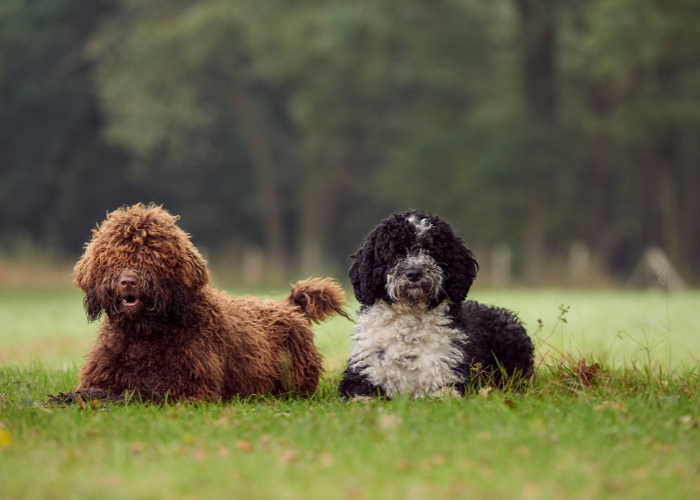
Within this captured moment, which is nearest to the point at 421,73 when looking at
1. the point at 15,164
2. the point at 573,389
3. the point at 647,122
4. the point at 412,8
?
the point at 412,8

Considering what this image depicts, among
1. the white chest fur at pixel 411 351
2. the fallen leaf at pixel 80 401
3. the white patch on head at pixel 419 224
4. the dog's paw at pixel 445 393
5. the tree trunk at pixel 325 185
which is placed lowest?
the fallen leaf at pixel 80 401

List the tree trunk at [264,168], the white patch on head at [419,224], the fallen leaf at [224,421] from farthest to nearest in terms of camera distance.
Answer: the tree trunk at [264,168], the white patch on head at [419,224], the fallen leaf at [224,421]

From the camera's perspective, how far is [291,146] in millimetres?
41219

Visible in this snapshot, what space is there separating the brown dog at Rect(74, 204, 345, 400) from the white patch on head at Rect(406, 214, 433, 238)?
154 centimetres

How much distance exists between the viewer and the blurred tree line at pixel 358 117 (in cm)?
3186

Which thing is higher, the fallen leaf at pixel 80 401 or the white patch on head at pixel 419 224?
the white patch on head at pixel 419 224

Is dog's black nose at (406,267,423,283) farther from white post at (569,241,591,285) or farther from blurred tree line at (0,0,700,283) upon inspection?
white post at (569,241,591,285)

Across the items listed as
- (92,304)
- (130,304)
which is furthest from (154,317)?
(92,304)

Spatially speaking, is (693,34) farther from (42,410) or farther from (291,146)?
(42,410)

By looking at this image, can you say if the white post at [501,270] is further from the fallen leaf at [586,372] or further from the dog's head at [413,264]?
the dog's head at [413,264]

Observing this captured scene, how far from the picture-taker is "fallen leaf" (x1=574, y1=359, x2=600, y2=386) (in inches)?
255

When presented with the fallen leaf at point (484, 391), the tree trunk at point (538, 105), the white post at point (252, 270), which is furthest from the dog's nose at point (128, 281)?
the white post at point (252, 270)

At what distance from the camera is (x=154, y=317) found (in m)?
5.66

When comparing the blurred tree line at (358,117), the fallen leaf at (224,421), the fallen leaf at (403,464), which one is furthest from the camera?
the blurred tree line at (358,117)
